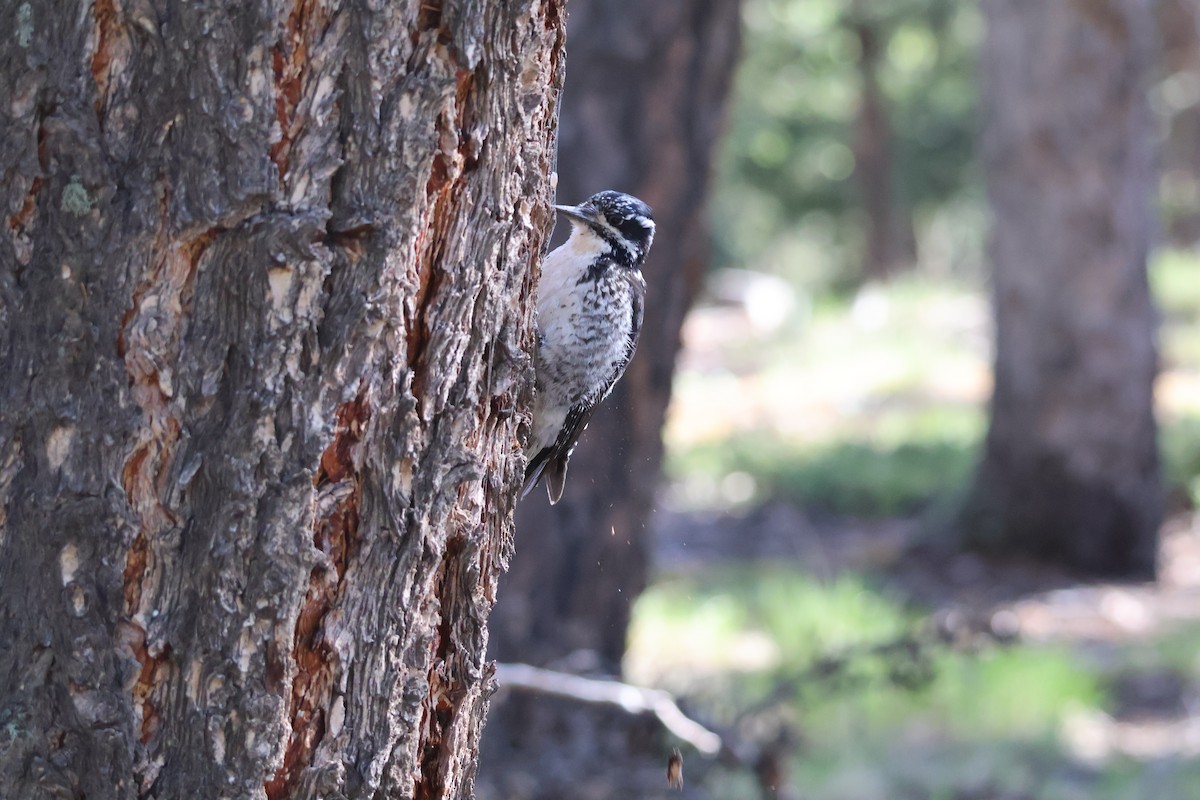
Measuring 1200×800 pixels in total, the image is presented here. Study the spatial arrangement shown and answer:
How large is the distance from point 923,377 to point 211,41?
1205cm

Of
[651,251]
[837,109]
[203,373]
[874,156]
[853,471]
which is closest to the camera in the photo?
[203,373]

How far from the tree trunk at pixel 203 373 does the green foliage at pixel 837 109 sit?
18.6m

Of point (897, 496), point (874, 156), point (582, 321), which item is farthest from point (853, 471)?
point (874, 156)

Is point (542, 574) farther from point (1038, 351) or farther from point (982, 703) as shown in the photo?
point (1038, 351)

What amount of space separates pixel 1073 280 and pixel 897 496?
2491 mm

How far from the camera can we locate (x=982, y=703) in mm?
5918

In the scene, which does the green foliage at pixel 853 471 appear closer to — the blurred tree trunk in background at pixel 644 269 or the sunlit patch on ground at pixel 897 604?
the sunlit patch on ground at pixel 897 604

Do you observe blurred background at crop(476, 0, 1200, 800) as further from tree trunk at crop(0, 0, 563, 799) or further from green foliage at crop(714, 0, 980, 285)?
green foliage at crop(714, 0, 980, 285)

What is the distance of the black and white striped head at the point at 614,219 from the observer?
340 cm

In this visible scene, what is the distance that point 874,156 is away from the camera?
22734mm

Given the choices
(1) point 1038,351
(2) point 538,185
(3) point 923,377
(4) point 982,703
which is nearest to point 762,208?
(3) point 923,377

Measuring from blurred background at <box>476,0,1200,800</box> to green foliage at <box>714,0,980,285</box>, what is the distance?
18.4 ft

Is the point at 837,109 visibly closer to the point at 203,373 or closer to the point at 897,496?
the point at 897,496

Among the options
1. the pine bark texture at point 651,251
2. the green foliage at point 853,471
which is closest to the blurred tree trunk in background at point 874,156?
the green foliage at point 853,471
